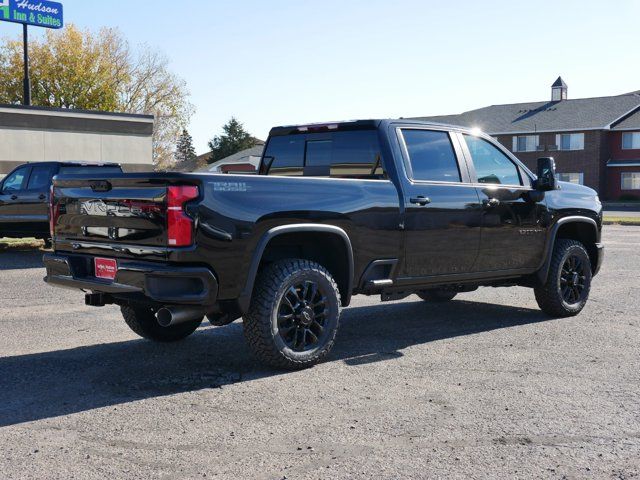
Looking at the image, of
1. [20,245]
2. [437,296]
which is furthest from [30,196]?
[437,296]

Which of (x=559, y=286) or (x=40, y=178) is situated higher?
(x=40, y=178)

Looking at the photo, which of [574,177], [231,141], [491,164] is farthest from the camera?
[231,141]

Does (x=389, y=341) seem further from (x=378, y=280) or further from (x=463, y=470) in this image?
(x=463, y=470)

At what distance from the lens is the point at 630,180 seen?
5659cm

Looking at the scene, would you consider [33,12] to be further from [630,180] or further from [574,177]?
[630,180]

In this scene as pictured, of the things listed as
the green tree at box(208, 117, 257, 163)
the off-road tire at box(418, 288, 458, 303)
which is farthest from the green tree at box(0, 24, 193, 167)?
the off-road tire at box(418, 288, 458, 303)

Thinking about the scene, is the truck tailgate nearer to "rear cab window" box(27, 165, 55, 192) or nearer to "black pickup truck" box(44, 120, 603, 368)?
"black pickup truck" box(44, 120, 603, 368)

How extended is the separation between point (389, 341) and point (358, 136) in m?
1.93

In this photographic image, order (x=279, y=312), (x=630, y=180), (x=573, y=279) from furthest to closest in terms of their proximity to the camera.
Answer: (x=630, y=180)
(x=573, y=279)
(x=279, y=312)

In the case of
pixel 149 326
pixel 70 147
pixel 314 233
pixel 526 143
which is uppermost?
pixel 526 143

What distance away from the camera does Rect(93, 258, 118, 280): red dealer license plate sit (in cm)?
532

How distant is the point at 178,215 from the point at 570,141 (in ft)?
186

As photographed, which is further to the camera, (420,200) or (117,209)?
(420,200)

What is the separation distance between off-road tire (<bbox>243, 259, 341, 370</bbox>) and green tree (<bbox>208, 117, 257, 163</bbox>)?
75604mm
